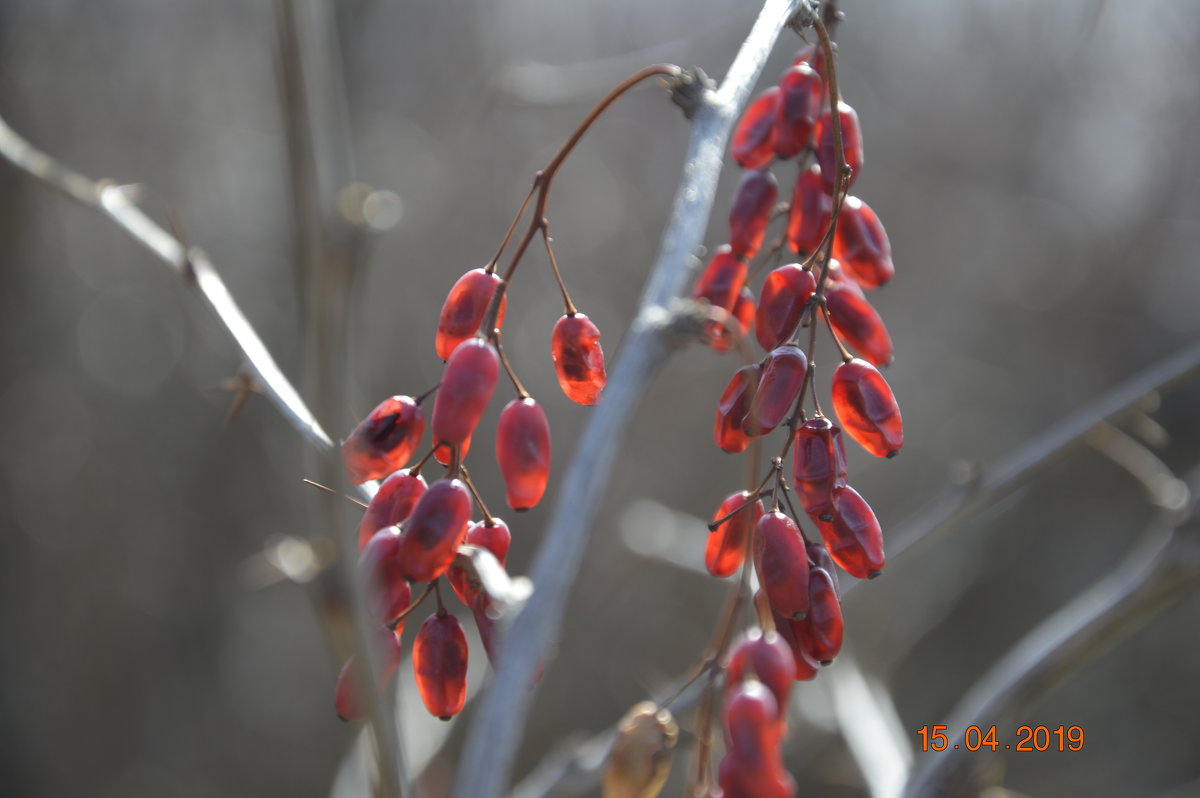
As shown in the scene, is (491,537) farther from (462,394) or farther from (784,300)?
(784,300)

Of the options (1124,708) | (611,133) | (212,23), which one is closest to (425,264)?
(611,133)

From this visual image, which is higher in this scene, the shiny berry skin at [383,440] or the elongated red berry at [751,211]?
the elongated red berry at [751,211]

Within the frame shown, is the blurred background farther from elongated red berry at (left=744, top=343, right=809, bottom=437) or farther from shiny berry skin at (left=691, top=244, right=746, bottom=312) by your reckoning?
elongated red berry at (left=744, top=343, right=809, bottom=437)

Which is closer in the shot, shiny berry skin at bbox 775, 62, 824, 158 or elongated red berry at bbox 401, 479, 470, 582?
elongated red berry at bbox 401, 479, 470, 582

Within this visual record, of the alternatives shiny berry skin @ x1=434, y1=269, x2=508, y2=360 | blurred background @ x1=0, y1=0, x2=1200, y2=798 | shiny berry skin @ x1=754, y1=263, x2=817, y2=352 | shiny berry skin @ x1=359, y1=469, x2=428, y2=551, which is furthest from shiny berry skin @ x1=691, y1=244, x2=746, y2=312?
blurred background @ x1=0, y1=0, x2=1200, y2=798

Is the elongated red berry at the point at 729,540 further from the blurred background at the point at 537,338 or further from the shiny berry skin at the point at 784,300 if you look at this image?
the blurred background at the point at 537,338

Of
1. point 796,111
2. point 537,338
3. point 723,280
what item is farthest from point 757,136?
point 537,338

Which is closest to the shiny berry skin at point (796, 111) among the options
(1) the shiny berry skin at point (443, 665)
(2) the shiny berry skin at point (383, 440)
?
(2) the shiny berry skin at point (383, 440)
